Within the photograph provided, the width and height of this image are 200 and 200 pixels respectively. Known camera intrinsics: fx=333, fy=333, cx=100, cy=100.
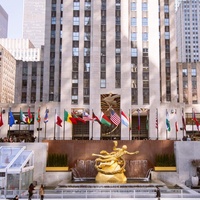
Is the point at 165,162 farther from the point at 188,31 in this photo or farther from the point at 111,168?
the point at 188,31

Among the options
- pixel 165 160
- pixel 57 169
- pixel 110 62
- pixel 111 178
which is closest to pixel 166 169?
pixel 165 160

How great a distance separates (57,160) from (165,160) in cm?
1283

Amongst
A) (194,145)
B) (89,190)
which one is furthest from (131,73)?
(89,190)

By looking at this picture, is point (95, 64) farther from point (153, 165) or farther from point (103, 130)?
point (153, 165)

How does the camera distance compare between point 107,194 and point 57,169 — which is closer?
point 107,194

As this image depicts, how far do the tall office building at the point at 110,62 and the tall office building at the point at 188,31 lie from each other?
87.8 metres

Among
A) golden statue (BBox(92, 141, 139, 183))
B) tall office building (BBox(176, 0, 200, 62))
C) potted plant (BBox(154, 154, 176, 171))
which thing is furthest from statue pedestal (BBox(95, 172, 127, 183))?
tall office building (BBox(176, 0, 200, 62))

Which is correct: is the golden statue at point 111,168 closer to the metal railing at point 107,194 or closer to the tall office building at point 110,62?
the metal railing at point 107,194

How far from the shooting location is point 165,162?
39.6 metres

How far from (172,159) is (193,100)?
50969mm

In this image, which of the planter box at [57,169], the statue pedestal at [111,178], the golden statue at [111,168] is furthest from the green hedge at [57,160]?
the statue pedestal at [111,178]

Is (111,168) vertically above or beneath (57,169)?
above

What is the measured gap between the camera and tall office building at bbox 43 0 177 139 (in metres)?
59.9

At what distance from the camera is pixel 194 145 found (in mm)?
39781
